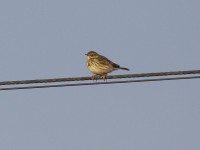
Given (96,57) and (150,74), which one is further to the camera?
(96,57)

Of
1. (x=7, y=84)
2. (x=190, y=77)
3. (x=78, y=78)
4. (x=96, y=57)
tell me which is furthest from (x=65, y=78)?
(x=96, y=57)

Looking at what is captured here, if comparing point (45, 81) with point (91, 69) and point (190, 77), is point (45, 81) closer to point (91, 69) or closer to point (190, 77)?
point (190, 77)

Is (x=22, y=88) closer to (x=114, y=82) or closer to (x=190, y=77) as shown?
(x=114, y=82)

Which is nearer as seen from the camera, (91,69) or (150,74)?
(150,74)

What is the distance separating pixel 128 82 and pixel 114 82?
33 cm

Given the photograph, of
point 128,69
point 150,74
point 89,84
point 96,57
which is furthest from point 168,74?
point 96,57

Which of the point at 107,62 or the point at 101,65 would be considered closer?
the point at 101,65

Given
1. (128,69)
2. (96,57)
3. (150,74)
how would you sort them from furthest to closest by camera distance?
(96,57), (128,69), (150,74)

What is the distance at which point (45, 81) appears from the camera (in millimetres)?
16109

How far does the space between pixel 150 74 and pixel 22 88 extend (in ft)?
9.68

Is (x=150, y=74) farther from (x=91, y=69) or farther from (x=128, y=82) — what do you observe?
(x=91, y=69)

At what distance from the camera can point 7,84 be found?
16391mm

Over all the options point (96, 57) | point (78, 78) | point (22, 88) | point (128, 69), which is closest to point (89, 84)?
point (78, 78)

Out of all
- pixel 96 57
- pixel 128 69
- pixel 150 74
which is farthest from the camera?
pixel 96 57
